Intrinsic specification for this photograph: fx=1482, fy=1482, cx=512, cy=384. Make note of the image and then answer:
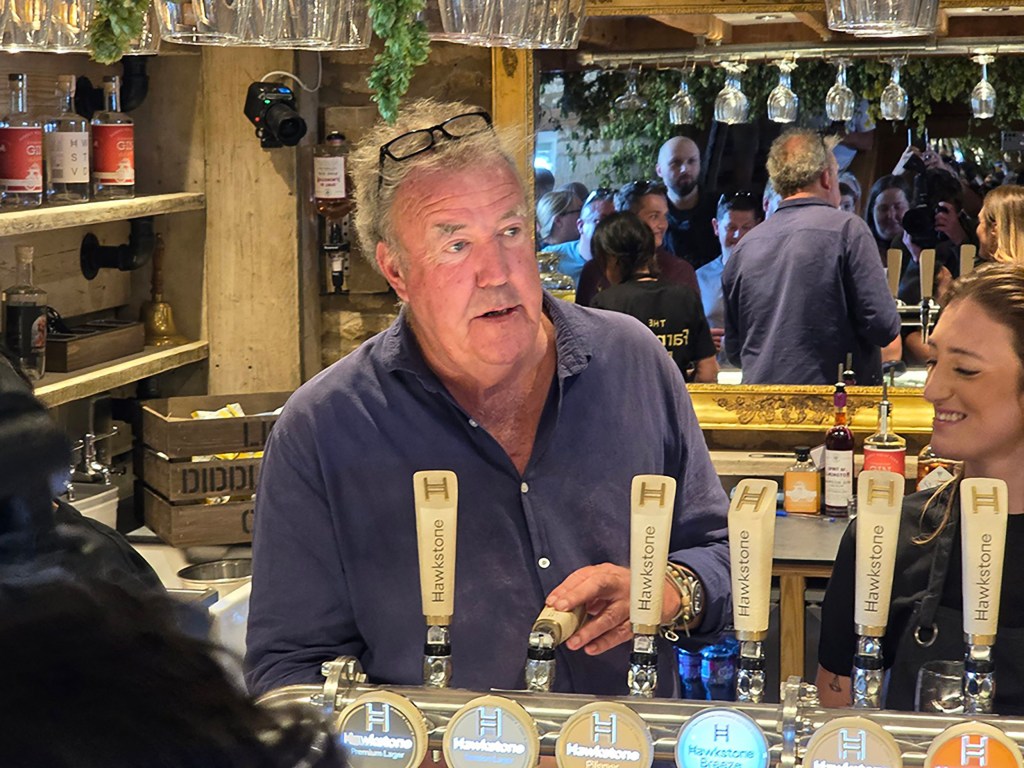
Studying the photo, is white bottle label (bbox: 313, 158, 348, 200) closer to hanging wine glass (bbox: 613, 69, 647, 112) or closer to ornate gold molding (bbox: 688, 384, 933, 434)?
hanging wine glass (bbox: 613, 69, 647, 112)

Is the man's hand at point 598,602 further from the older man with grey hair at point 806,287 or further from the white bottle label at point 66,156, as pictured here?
the older man with grey hair at point 806,287

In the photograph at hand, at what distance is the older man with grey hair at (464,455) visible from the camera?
6.41 ft

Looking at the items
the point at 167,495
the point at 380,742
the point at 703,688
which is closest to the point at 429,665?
the point at 380,742

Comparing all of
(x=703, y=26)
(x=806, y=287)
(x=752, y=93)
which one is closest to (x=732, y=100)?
(x=752, y=93)

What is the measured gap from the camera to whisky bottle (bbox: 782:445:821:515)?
3805 millimetres

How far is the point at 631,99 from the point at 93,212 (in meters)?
1.53

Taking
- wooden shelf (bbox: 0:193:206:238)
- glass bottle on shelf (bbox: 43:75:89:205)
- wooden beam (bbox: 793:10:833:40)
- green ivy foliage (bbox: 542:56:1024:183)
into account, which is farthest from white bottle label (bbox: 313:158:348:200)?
wooden beam (bbox: 793:10:833:40)

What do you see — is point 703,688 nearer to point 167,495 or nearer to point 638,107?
point 167,495

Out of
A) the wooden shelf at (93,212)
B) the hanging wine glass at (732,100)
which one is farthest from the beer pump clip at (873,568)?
the hanging wine glass at (732,100)

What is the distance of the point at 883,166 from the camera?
404cm

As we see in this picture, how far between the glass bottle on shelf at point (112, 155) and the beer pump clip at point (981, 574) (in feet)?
9.30

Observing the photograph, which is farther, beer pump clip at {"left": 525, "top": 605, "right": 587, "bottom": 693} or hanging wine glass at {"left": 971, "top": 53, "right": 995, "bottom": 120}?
hanging wine glass at {"left": 971, "top": 53, "right": 995, "bottom": 120}

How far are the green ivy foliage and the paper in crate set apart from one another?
1254 mm

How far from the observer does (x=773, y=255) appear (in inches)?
165
